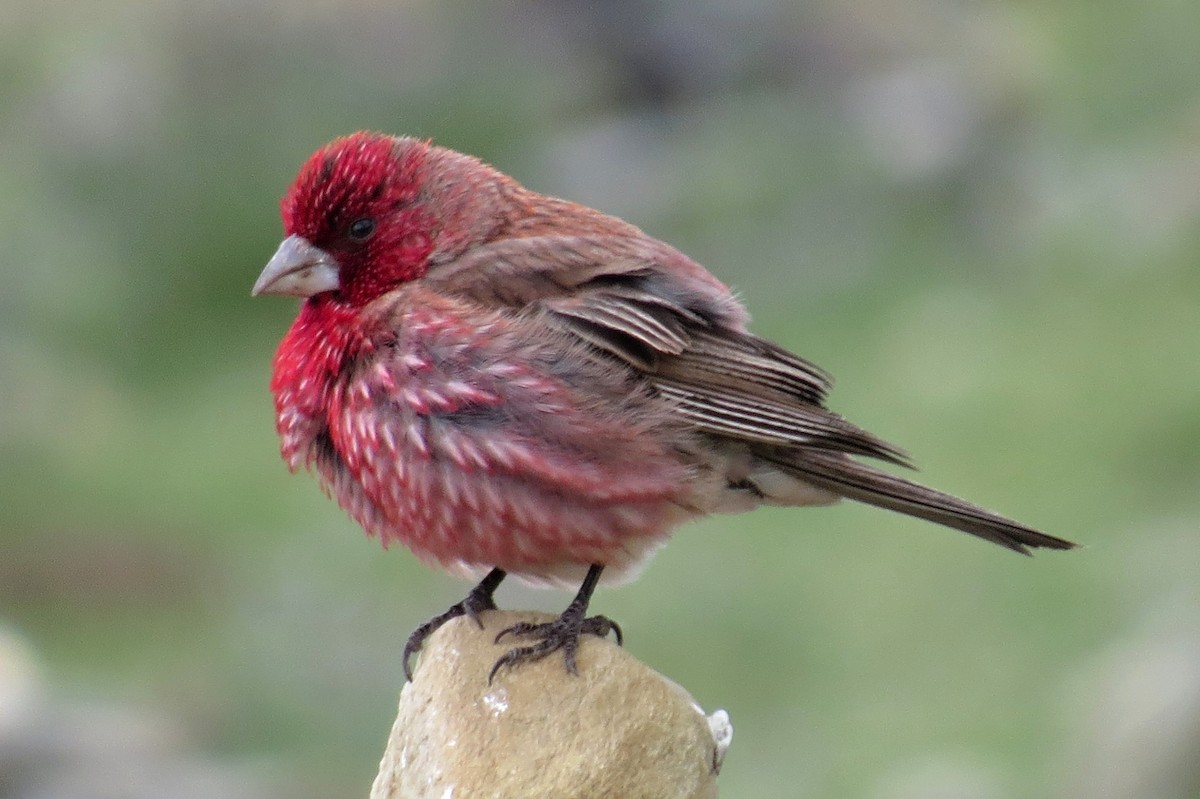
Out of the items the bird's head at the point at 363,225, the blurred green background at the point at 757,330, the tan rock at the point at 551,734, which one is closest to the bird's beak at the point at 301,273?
the bird's head at the point at 363,225

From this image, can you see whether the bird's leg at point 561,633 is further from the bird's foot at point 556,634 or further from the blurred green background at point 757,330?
the blurred green background at point 757,330

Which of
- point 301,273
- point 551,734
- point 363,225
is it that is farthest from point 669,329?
point 551,734

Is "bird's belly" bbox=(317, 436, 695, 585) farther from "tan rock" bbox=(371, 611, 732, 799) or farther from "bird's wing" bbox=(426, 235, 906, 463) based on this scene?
"tan rock" bbox=(371, 611, 732, 799)

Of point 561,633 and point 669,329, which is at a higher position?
point 669,329

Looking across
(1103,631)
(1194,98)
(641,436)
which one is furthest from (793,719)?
(1194,98)

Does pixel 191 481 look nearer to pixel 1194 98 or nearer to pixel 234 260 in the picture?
pixel 234 260

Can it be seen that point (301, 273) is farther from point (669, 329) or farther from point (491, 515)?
point (669, 329)

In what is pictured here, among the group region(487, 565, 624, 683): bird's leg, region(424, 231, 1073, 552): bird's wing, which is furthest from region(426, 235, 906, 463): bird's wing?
region(487, 565, 624, 683): bird's leg
